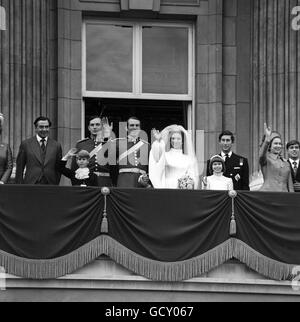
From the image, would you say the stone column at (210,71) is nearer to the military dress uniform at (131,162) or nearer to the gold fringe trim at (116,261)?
the military dress uniform at (131,162)

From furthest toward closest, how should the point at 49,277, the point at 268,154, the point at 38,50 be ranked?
the point at 38,50 → the point at 268,154 → the point at 49,277

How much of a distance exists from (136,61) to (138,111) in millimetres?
923

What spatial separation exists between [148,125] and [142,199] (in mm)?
4481

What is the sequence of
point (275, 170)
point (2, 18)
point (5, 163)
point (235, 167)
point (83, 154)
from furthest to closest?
point (2, 18) < point (235, 167) < point (275, 170) < point (5, 163) < point (83, 154)

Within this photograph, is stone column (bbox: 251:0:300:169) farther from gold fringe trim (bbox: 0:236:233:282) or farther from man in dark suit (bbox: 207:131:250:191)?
gold fringe trim (bbox: 0:236:233:282)

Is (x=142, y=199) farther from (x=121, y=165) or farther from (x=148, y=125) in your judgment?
(x=148, y=125)

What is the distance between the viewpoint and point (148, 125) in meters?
25.3

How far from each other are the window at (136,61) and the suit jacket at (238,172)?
3944mm

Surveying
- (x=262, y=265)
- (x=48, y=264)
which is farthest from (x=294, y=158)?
(x=48, y=264)

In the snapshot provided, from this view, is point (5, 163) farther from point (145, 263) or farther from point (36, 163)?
point (145, 263)

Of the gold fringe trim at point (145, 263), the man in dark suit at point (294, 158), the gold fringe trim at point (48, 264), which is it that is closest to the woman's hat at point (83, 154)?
the gold fringe trim at point (145, 263)

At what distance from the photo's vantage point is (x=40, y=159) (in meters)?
21.5
